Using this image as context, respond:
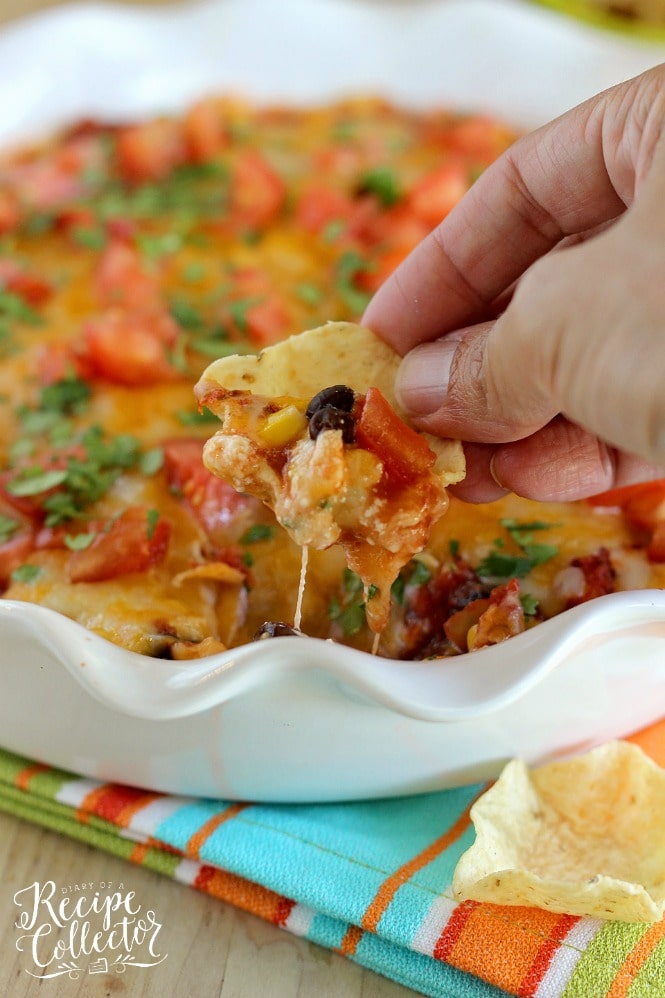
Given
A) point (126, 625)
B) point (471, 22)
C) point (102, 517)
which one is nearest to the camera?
point (126, 625)

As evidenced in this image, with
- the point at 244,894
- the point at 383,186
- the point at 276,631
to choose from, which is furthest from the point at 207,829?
the point at 383,186

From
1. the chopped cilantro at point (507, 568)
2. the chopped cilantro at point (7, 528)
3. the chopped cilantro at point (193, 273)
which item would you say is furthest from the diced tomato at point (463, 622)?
the chopped cilantro at point (193, 273)

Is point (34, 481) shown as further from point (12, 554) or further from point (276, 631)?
point (276, 631)

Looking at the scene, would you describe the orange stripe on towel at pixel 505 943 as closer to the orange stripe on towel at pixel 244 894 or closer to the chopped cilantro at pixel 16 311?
the orange stripe on towel at pixel 244 894

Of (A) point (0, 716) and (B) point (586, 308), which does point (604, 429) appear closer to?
(B) point (586, 308)

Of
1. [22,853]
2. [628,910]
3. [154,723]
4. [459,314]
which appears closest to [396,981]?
[628,910]

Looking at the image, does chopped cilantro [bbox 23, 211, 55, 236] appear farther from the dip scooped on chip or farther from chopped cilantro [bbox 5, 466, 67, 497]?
the dip scooped on chip
